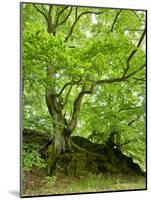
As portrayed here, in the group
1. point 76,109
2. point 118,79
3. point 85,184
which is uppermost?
point 118,79

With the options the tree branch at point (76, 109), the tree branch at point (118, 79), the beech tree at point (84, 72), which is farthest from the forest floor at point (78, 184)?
the tree branch at point (118, 79)

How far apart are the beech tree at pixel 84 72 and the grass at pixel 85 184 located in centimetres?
23

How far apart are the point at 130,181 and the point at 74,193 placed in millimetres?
449

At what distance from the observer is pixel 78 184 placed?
159 inches

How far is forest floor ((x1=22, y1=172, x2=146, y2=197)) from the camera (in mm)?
3912

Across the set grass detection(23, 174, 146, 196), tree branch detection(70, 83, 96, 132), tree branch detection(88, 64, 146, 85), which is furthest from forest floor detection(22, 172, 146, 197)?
tree branch detection(88, 64, 146, 85)

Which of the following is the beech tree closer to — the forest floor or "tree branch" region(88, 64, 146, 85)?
"tree branch" region(88, 64, 146, 85)

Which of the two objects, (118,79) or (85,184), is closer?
(85,184)

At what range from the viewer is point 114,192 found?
4137 mm

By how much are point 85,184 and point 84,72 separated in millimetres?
798

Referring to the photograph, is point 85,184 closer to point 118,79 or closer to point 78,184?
point 78,184

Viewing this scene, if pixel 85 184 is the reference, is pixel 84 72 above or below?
above

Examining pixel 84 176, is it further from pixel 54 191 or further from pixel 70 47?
pixel 70 47

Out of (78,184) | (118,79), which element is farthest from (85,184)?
(118,79)
